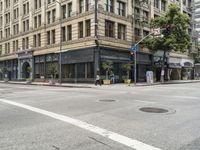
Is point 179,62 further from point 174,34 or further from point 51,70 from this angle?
point 51,70

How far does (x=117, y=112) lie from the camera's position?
9.55 metres

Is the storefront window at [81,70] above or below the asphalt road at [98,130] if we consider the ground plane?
above

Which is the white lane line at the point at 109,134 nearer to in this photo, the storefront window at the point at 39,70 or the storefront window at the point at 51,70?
the storefront window at the point at 51,70

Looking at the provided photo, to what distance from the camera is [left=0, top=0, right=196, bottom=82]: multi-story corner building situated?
3338 cm

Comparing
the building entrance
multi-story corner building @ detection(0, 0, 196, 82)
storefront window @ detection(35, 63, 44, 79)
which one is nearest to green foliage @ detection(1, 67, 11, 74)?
multi-story corner building @ detection(0, 0, 196, 82)

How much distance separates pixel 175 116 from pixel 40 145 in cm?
541

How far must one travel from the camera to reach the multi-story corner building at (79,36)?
33375 millimetres

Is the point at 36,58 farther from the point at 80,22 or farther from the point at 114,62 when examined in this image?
the point at 114,62

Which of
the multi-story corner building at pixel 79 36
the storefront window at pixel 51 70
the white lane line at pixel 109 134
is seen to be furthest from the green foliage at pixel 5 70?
the white lane line at pixel 109 134

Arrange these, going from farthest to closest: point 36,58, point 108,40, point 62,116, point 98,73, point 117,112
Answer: point 36,58 < point 108,40 < point 98,73 < point 117,112 < point 62,116

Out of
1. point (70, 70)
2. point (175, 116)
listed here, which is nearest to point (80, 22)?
point (70, 70)

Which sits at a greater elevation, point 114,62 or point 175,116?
point 114,62

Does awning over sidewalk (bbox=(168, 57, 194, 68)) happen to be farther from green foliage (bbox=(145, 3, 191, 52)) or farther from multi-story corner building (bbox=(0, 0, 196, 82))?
green foliage (bbox=(145, 3, 191, 52))

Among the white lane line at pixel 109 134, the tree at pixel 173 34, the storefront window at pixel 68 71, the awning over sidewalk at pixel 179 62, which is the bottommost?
the white lane line at pixel 109 134
